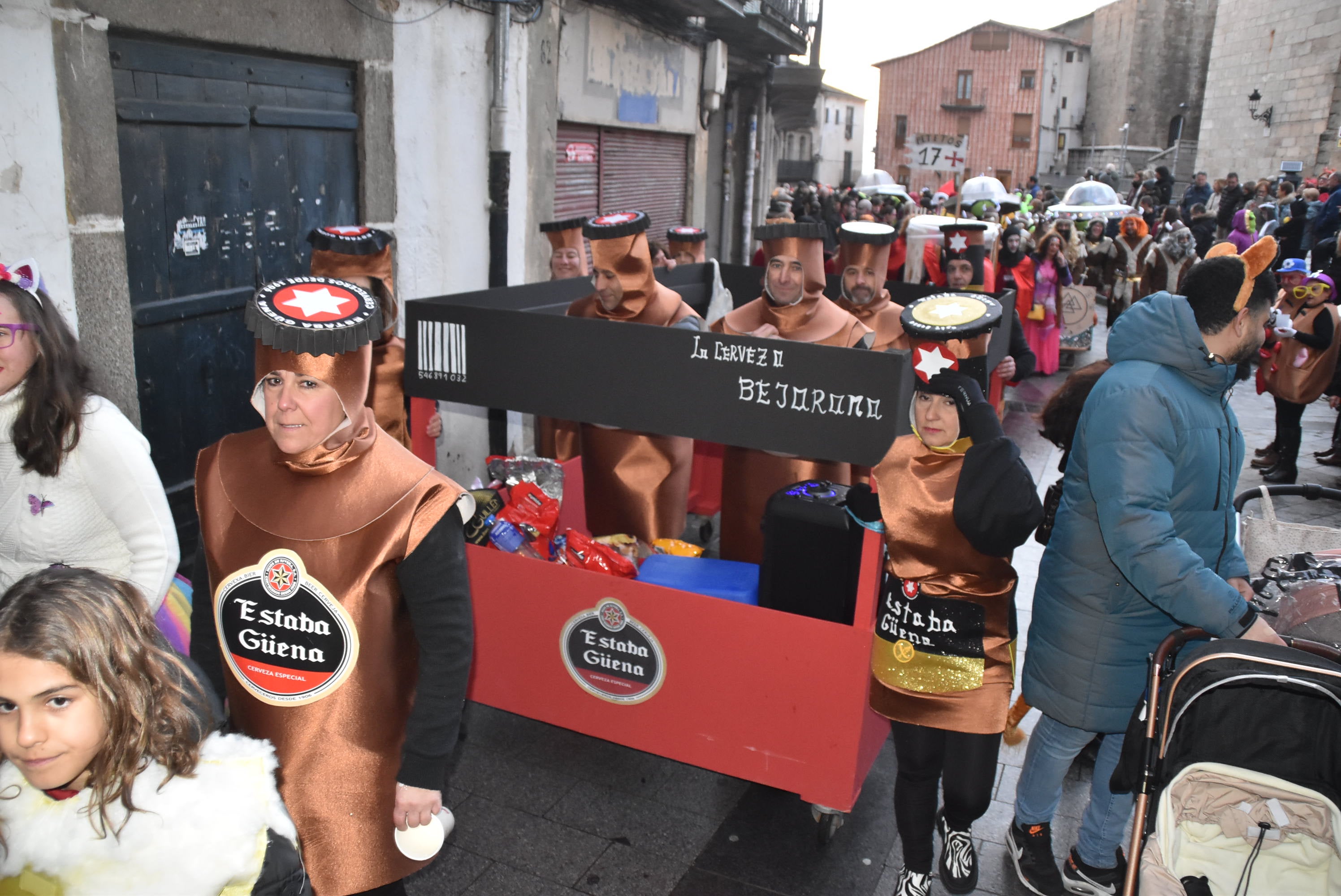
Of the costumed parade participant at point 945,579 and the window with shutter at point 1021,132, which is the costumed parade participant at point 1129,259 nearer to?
the costumed parade participant at point 945,579

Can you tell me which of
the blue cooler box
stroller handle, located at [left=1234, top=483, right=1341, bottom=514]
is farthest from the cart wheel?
stroller handle, located at [left=1234, top=483, right=1341, bottom=514]

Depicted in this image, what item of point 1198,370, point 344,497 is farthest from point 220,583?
point 1198,370

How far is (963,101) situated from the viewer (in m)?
57.4

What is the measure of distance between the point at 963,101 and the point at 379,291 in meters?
58.4

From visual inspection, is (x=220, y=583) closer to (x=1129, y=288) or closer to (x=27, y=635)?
(x=27, y=635)

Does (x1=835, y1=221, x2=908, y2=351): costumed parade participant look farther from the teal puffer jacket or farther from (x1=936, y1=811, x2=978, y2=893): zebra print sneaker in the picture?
(x1=936, y1=811, x2=978, y2=893): zebra print sneaker

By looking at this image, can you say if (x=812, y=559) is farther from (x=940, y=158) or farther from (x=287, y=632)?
(x=940, y=158)

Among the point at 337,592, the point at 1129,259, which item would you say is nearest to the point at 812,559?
the point at 337,592

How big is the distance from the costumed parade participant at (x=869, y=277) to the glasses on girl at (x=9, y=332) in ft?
15.4

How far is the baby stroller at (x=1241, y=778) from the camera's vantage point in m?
2.51

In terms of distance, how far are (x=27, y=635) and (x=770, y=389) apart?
7.32ft

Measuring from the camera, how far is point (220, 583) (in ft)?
7.73

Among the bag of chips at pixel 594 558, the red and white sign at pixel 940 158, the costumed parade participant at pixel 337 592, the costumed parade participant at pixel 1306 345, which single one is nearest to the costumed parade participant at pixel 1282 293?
the costumed parade participant at pixel 1306 345

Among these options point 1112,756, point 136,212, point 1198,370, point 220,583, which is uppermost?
point 136,212
